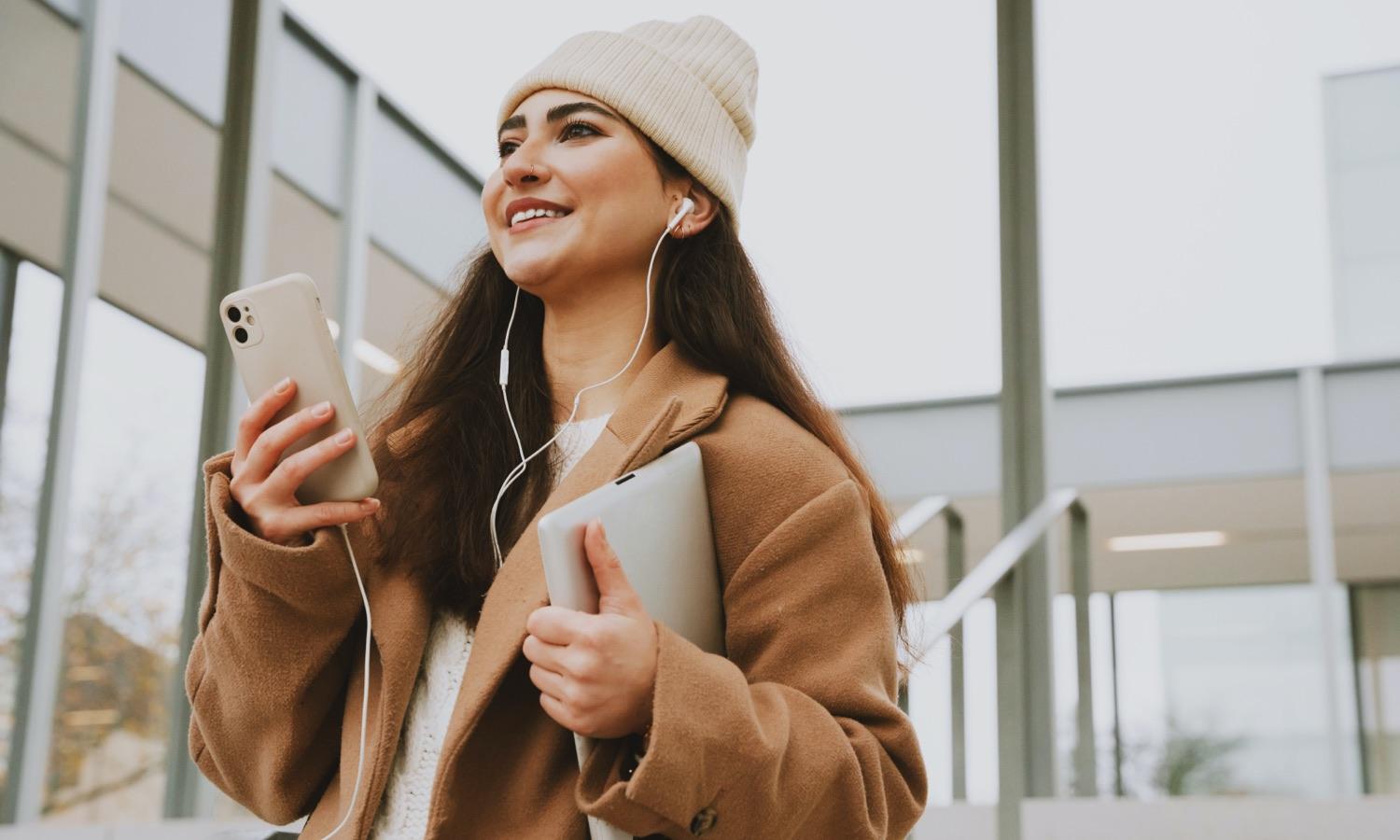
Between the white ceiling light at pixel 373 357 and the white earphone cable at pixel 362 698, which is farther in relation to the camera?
the white ceiling light at pixel 373 357

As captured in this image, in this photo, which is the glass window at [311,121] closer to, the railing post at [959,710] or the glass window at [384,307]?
the glass window at [384,307]

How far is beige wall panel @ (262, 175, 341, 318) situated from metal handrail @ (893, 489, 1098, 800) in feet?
5.16

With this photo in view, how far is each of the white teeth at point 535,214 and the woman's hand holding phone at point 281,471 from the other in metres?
0.32

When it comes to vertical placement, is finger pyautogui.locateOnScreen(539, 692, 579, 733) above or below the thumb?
below

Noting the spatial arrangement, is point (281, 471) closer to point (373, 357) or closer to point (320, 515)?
point (320, 515)

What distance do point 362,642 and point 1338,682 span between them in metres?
2.87

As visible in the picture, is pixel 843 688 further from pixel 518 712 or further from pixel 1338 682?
pixel 1338 682

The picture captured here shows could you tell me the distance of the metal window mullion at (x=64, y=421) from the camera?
327 centimetres

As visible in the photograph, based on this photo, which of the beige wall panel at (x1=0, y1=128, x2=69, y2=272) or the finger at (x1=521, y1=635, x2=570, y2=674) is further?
the beige wall panel at (x1=0, y1=128, x2=69, y2=272)

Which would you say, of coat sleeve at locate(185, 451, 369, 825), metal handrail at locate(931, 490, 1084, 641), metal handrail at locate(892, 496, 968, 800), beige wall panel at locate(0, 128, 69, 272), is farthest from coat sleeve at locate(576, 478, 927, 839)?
beige wall panel at locate(0, 128, 69, 272)

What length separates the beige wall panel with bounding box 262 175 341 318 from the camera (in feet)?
12.5

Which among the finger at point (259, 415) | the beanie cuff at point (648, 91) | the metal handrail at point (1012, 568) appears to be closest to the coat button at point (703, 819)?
the finger at point (259, 415)

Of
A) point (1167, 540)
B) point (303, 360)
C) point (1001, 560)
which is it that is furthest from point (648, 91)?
point (1167, 540)

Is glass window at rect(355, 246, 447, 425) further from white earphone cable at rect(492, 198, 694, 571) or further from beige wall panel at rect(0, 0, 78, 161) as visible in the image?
white earphone cable at rect(492, 198, 694, 571)
